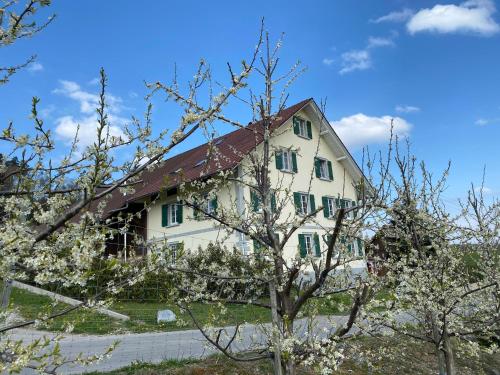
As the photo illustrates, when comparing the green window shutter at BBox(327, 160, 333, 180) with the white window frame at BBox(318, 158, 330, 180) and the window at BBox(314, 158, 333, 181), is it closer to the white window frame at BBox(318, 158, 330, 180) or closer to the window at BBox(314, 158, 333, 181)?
the window at BBox(314, 158, 333, 181)

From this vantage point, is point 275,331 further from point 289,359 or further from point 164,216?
point 164,216

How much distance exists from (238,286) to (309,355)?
1767 mm

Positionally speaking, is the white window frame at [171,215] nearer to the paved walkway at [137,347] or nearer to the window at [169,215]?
the window at [169,215]

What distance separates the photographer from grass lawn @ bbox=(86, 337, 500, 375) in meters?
5.61

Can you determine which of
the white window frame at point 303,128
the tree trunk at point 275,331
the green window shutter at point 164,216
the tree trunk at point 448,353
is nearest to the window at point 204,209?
the tree trunk at point 275,331

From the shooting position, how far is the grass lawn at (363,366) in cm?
561

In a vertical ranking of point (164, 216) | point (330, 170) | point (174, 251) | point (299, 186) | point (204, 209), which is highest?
point (330, 170)

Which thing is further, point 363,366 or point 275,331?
point 363,366

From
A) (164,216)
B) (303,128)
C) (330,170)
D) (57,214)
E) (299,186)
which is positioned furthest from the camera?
(330,170)

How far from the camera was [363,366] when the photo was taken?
22.5 ft

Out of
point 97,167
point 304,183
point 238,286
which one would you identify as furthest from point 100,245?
point 304,183

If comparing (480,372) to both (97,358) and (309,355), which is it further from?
(97,358)

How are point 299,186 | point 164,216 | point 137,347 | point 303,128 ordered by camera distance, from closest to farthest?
1. point 137,347
2. point 299,186
3. point 164,216
4. point 303,128

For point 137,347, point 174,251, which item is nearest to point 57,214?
point 174,251
